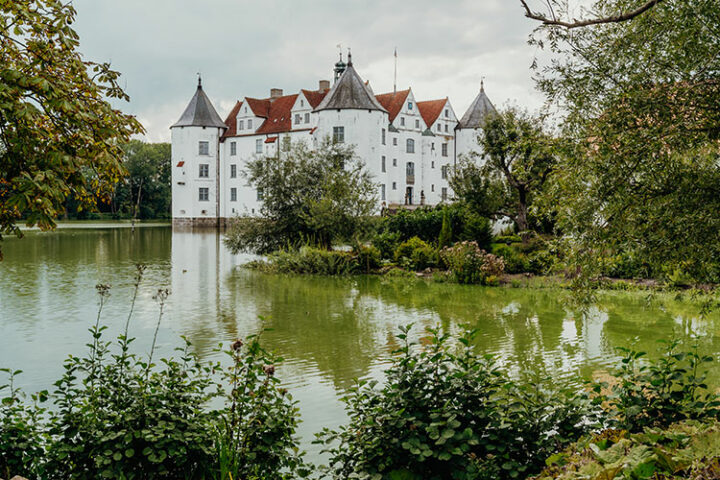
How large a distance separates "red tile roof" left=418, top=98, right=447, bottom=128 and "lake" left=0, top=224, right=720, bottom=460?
1638 inches

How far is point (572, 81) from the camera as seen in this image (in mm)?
6418

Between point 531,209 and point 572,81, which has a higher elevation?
point 572,81

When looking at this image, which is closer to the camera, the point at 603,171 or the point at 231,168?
the point at 603,171

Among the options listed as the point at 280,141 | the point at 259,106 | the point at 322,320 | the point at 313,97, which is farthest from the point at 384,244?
the point at 259,106

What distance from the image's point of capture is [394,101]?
58219mm

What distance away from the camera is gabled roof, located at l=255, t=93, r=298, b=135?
5909 centimetres

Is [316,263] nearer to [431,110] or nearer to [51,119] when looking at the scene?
[51,119]

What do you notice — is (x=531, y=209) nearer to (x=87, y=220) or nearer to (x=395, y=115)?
(x=395, y=115)

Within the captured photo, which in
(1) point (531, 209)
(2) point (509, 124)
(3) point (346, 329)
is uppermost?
(2) point (509, 124)

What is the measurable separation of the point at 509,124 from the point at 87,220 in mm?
60183

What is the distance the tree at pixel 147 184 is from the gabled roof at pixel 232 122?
2333 centimetres

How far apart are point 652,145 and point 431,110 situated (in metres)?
56.3

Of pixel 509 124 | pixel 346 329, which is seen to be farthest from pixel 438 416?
pixel 509 124

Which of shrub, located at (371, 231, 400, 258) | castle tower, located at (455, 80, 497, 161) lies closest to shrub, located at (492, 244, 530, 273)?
shrub, located at (371, 231, 400, 258)
